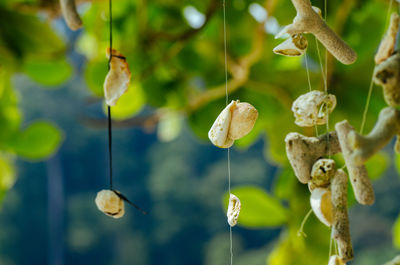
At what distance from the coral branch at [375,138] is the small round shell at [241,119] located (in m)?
0.03

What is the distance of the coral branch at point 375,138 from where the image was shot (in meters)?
0.09

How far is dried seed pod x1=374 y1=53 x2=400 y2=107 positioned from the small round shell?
3 centimetres

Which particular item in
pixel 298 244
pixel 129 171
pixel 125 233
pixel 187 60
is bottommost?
pixel 125 233

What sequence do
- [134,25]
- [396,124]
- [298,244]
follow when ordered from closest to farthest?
[396,124]
[298,244]
[134,25]

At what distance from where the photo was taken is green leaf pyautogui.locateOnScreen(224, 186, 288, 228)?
1.12 ft

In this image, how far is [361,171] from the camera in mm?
102

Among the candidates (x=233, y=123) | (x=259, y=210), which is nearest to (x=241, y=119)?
(x=233, y=123)

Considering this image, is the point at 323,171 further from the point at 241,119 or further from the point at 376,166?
the point at 376,166

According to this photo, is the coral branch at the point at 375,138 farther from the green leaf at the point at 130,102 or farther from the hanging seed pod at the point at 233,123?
the green leaf at the point at 130,102

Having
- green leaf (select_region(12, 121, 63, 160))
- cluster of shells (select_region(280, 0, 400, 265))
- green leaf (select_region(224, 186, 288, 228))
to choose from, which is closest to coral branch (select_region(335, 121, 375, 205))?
cluster of shells (select_region(280, 0, 400, 265))

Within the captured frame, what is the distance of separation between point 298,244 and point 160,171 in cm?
231

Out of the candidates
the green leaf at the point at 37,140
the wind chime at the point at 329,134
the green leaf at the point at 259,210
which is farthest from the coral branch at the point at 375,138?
the green leaf at the point at 37,140

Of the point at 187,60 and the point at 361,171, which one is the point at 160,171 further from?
the point at 361,171

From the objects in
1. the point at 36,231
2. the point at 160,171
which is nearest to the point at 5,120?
the point at 160,171
